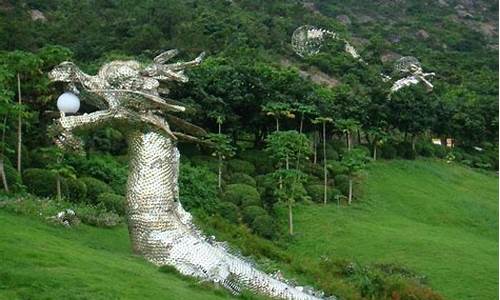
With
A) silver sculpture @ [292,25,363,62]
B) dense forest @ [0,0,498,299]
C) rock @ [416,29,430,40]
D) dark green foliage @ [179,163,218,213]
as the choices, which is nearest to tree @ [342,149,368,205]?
→ dense forest @ [0,0,498,299]

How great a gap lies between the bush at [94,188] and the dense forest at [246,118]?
4cm

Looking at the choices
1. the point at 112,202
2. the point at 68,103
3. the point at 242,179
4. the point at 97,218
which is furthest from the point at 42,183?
the point at 68,103

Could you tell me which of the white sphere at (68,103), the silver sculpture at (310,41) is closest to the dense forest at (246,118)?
the white sphere at (68,103)

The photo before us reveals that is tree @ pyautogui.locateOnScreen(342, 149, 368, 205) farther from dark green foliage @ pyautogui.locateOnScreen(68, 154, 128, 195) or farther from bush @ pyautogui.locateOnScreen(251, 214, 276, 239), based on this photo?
dark green foliage @ pyautogui.locateOnScreen(68, 154, 128, 195)

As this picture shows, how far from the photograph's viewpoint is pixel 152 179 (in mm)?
7695

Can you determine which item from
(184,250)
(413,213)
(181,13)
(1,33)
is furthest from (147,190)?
(181,13)

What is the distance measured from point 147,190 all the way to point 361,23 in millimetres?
65823

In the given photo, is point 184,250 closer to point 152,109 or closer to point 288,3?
point 152,109

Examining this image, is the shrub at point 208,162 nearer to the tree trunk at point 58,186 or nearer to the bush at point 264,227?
the bush at point 264,227

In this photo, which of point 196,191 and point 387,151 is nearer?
point 196,191

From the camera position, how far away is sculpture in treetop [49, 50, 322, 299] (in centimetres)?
746

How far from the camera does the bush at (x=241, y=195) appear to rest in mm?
18964

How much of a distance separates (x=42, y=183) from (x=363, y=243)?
710 cm

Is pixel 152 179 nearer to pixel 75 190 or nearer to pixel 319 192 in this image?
pixel 75 190
